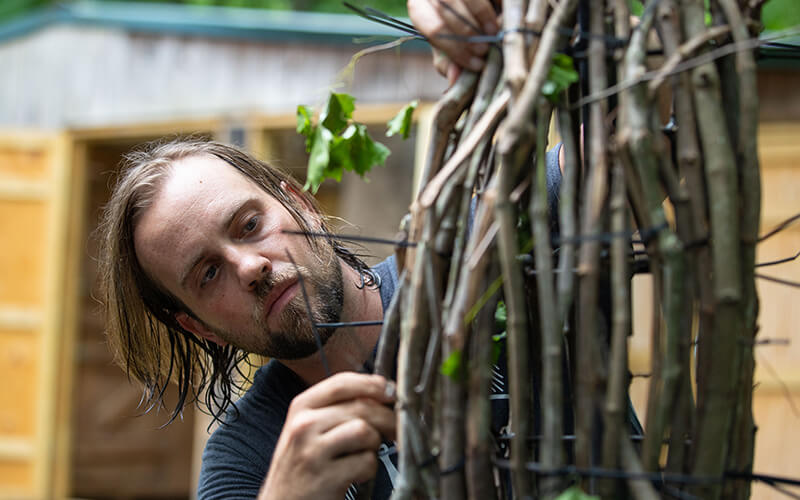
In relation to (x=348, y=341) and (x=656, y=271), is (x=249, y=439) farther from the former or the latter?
(x=656, y=271)

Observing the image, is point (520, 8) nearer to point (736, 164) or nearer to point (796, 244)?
point (736, 164)

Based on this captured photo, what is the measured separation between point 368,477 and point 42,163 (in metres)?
4.13

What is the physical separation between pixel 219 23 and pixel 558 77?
3.78 m

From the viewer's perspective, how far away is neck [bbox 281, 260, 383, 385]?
4.92ft

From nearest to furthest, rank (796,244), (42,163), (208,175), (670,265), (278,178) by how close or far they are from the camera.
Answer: (670,265)
(208,175)
(278,178)
(796,244)
(42,163)

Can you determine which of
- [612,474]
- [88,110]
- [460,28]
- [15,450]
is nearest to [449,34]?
[460,28]

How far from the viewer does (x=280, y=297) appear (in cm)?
138

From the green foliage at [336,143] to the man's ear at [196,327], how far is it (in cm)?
60

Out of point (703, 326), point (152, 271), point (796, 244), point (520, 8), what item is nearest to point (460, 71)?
point (520, 8)

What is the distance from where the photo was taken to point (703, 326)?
747 mm

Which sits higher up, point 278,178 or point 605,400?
point 278,178

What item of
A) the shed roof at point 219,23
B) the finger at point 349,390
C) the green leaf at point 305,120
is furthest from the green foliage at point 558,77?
the shed roof at point 219,23

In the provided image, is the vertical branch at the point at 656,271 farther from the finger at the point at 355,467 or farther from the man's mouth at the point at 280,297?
the man's mouth at the point at 280,297

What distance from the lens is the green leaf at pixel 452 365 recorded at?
29.8 inches
